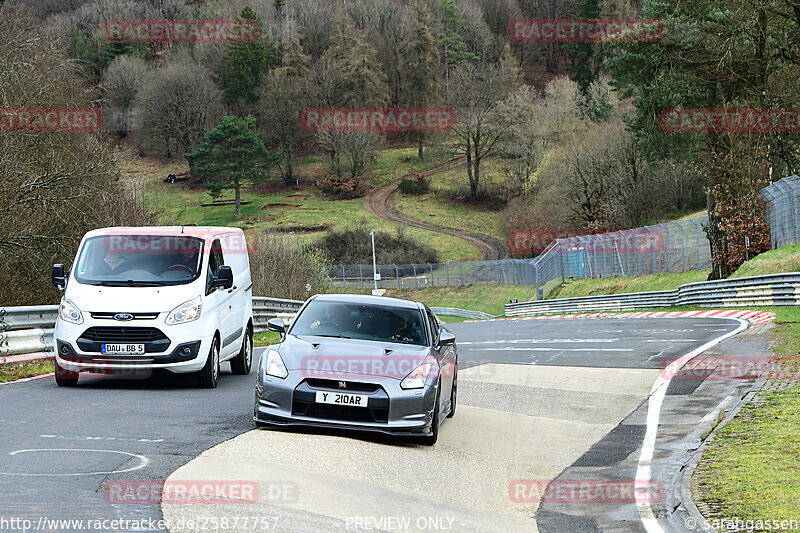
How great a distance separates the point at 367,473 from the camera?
8398 mm

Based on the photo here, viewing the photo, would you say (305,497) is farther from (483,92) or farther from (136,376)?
(483,92)

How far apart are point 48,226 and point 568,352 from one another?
13.5 meters

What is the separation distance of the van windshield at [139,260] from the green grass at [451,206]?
91176mm

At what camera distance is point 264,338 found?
2858cm

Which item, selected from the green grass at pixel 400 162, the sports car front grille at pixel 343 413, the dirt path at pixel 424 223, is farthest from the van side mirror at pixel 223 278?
the green grass at pixel 400 162

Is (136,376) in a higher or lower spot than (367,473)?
lower

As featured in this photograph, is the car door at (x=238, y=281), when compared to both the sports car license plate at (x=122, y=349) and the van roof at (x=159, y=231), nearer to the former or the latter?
the van roof at (x=159, y=231)

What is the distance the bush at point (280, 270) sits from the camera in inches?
2192

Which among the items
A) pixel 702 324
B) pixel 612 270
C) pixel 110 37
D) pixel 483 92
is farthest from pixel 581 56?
pixel 702 324

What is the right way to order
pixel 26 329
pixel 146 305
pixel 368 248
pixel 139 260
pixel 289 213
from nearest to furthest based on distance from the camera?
pixel 146 305 < pixel 139 260 < pixel 26 329 < pixel 368 248 < pixel 289 213

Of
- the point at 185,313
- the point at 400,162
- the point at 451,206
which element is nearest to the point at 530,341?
the point at 185,313

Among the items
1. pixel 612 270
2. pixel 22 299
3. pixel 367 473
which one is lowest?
pixel 612 270

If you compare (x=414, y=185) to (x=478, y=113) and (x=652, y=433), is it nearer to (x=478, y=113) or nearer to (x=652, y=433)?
(x=478, y=113)

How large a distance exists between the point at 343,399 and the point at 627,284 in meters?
43.9
